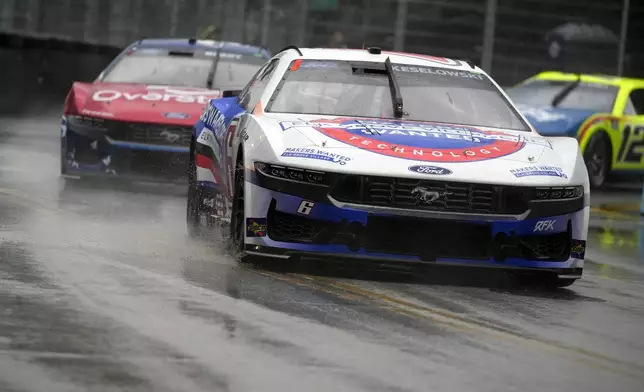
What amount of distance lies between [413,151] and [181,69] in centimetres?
726

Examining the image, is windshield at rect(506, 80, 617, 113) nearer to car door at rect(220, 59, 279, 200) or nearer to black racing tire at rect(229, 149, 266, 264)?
car door at rect(220, 59, 279, 200)

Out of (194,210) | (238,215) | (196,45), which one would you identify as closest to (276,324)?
(238,215)

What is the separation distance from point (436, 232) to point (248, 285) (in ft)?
3.51

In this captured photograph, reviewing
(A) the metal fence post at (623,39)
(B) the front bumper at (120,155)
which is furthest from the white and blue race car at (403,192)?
(A) the metal fence post at (623,39)

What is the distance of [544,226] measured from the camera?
8.79 metres

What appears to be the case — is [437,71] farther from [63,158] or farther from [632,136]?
[632,136]

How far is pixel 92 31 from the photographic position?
1101 inches

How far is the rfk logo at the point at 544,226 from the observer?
877 cm

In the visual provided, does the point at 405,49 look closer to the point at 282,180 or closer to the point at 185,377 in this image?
the point at 282,180

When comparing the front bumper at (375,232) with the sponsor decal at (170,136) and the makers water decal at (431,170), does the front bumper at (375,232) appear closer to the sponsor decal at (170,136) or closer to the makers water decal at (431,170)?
the makers water decal at (431,170)

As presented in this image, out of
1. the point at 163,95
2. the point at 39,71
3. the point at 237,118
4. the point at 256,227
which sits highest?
the point at 237,118

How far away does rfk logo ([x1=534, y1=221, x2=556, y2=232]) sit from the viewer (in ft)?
28.8

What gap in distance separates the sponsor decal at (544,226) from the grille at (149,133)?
19.5 feet

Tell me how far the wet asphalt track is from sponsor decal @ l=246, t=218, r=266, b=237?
0.22 meters
